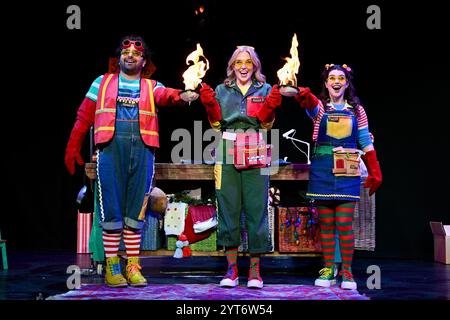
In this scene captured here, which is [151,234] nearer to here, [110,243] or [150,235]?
[150,235]

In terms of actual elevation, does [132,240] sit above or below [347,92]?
below

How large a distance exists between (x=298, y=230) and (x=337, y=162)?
2.53ft

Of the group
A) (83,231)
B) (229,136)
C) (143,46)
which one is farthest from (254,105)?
(83,231)

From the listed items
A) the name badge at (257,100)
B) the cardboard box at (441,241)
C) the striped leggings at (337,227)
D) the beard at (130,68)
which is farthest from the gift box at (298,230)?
the cardboard box at (441,241)

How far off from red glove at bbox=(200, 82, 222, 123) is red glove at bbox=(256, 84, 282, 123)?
279mm

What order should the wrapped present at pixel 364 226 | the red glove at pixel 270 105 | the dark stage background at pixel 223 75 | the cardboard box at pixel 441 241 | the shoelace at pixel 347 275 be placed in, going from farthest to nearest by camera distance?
the dark stage background at pixel 223 75
the cardboard box at pixel 441 241
the wrapped present at pixel 364 226
the shoelace at pixel 347 275
the red glove at pixel 270 105

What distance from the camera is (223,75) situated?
6359 mm

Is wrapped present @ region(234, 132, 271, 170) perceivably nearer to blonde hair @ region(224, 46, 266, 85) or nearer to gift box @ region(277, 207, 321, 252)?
blonde hair @ region(224, 46, 266, 85)

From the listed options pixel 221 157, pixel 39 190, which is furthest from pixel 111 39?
pixel 221 157

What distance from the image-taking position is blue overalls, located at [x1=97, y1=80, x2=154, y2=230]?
12.1 feet

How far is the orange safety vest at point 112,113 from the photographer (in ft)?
12.1

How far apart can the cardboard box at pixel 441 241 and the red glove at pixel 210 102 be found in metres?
3.09

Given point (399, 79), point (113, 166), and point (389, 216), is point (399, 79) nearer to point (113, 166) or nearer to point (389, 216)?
point (389, 216)

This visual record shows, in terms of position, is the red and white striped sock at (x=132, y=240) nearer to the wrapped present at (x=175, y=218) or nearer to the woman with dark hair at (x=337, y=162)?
the wrapped present at (x=175, y=218)
